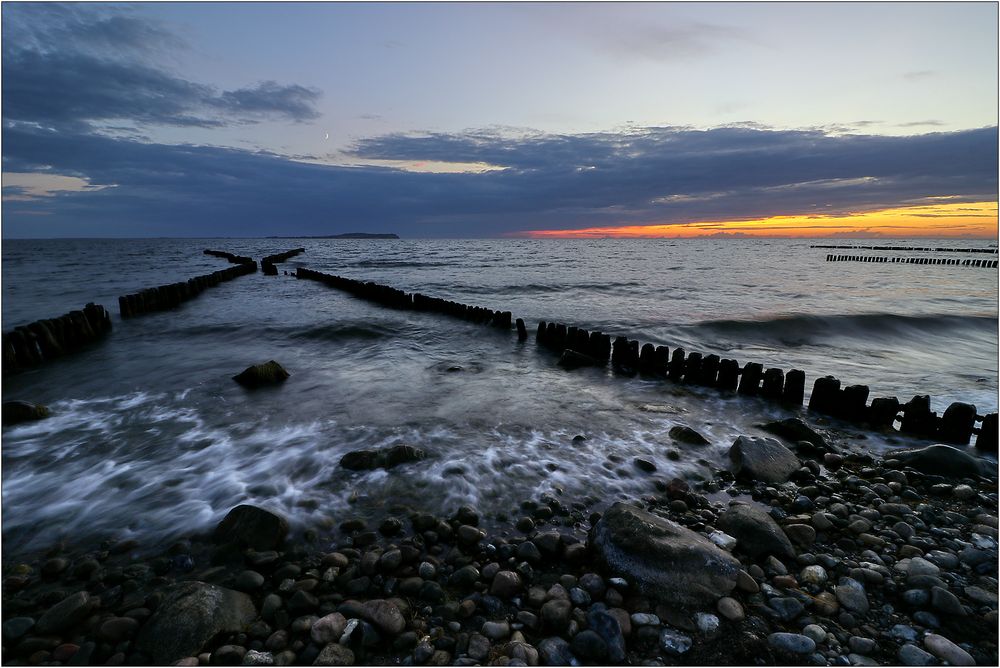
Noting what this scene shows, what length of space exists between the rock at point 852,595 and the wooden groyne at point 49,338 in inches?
621

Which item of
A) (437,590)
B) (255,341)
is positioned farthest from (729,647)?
(255,341)

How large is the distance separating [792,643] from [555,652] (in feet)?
5.15

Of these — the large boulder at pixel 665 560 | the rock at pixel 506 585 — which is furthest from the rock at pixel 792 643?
the rock at pixel 506 585

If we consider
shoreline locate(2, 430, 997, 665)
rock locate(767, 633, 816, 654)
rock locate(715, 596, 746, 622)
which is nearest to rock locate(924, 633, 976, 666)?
shoreline locate(2, 430, 997, 665)

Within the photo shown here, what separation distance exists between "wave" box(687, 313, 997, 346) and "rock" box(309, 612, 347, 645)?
1699cm

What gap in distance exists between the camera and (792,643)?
3.06 meters

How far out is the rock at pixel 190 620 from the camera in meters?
3.07

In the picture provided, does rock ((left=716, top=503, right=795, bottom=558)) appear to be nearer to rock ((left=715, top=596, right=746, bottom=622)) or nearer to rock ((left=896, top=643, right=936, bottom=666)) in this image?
rock ((left=715, top=596, right=746, bottom=622))

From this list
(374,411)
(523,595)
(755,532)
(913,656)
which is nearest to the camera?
(913,656)

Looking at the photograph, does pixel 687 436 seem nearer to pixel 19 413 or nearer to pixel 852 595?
pixel 852 595

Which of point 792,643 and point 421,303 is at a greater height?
point 421,303

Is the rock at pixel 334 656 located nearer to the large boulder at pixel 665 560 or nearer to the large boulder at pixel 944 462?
the large boulder at pixel 665 560

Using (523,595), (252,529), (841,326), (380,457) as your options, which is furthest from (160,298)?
(841,326)

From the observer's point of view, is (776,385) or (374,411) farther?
(776,385)
